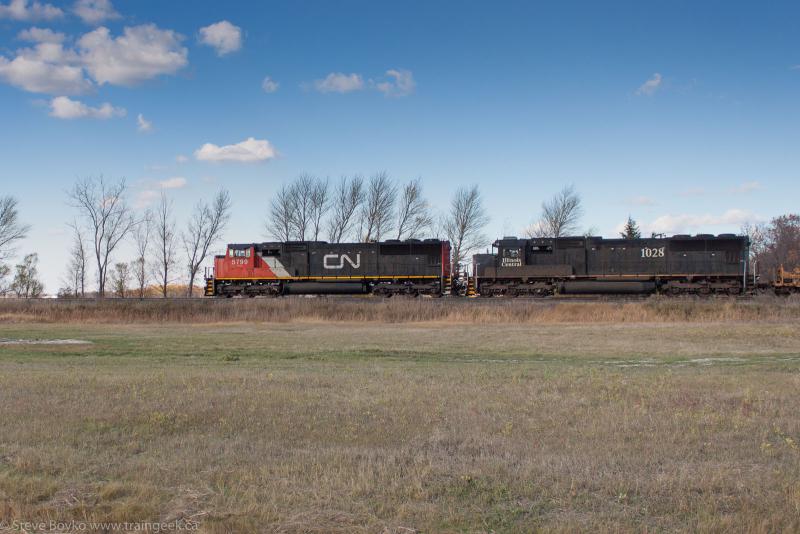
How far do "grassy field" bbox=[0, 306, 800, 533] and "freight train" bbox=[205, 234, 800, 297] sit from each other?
23.4 m

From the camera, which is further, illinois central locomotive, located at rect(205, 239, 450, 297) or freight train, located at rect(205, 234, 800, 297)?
illinois central locomotive, located at rect(205, 239, 450, 297)

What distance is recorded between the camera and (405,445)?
24.2ft

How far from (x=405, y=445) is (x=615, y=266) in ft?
112

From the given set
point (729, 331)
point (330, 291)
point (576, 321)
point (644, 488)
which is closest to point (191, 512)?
point (644, 488)

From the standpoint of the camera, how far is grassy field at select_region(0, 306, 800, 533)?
5129 millimetres

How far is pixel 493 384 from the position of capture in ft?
38.4

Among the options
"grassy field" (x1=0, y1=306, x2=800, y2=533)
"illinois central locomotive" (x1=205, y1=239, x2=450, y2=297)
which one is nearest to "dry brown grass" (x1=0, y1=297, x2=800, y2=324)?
"illinois central locomotive" (x1=205, y1=239, x2=450, y2=297)

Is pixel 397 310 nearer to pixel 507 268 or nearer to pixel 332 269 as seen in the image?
pixel 507 268

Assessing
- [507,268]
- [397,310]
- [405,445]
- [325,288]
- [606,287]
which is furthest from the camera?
[325,288]

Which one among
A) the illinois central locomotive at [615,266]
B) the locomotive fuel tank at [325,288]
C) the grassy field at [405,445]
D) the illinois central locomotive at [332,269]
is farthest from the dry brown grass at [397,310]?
the grassy field at [405,445]

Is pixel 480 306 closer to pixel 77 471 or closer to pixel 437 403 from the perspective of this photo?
pixel 437 403

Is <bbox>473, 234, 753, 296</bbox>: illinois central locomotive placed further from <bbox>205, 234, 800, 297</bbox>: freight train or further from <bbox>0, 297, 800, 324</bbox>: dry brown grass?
<bbox>0, 297, 800, 324</bbox>: dry brown grass

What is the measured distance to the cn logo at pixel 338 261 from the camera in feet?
137

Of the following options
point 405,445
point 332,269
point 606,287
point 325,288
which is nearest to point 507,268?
point 606,287
